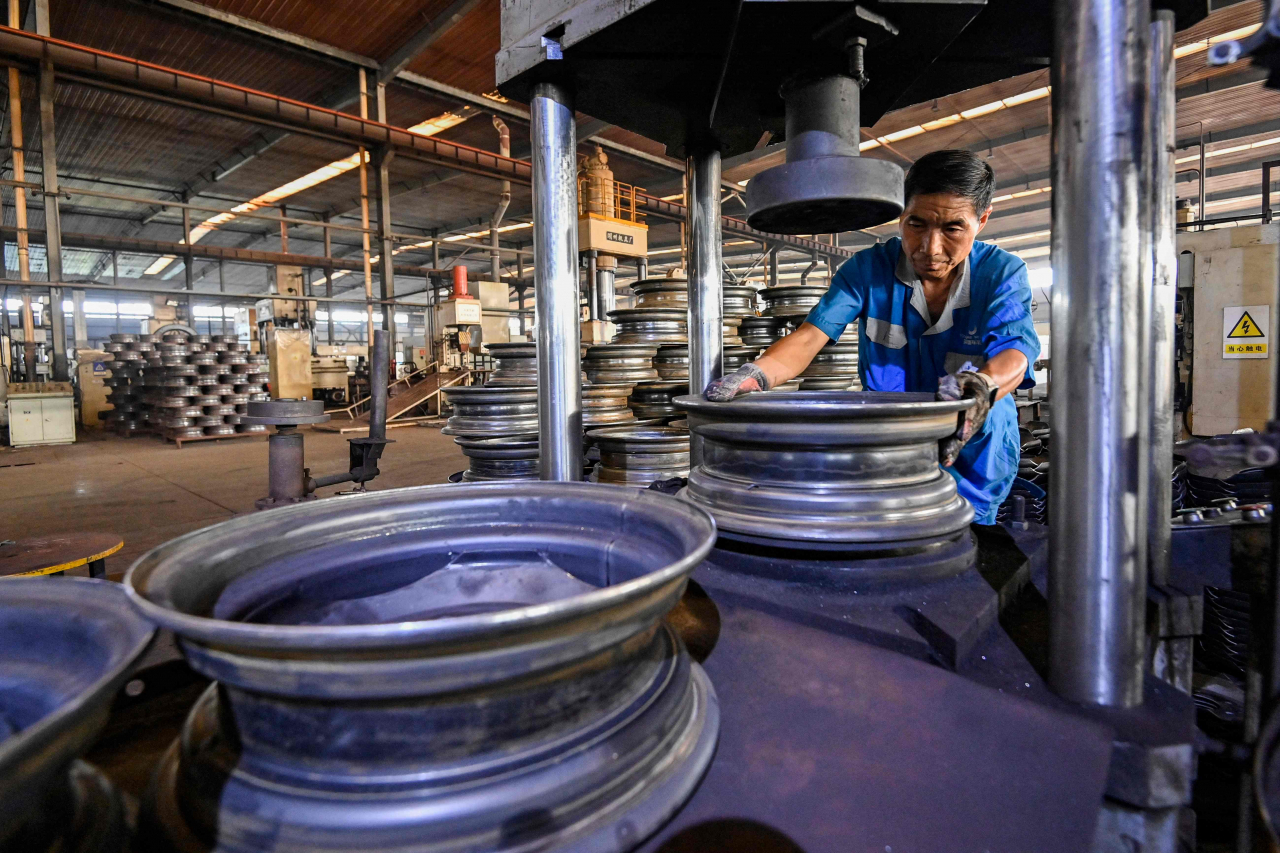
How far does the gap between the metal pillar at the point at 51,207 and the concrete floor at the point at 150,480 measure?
3.53 ft

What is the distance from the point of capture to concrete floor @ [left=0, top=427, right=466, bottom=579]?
11.1ft

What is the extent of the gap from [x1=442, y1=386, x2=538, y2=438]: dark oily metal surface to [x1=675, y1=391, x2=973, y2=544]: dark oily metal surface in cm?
121

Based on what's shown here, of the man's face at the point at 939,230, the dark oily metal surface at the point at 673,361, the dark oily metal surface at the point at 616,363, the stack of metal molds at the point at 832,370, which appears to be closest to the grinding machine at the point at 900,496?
the man's face at the point at 939,230

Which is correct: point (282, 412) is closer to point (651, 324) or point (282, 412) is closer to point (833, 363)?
point (651, 324)

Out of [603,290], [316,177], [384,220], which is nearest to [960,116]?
[603,290]

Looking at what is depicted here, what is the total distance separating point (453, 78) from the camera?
764 centimetres

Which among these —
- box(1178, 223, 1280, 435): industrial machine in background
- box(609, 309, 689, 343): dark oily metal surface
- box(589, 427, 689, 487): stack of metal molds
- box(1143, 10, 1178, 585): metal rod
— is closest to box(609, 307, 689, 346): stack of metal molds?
box(609, 309, 689, 343): dark oily metal surface

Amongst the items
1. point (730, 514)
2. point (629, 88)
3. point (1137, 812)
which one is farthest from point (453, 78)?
point (1137, 812)

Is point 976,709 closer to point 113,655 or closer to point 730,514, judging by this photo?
point 730,514

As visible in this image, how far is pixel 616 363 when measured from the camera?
2969mm

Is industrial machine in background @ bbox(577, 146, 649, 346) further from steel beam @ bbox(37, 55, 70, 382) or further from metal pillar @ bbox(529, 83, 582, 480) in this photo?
steel beam @ bbox(37, 55, 70, 382)

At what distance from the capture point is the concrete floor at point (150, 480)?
3383mm

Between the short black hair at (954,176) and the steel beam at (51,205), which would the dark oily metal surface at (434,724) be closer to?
the short black hair at (954,176)

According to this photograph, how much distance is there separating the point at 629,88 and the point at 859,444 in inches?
31.7
